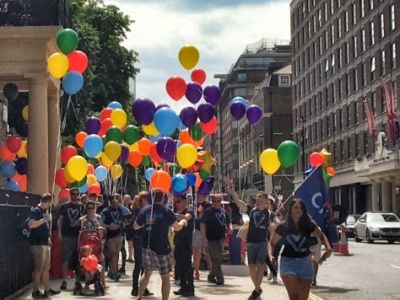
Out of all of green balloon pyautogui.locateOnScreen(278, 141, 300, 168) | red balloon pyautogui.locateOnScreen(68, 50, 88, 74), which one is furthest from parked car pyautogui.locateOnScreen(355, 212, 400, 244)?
red balloon pyautogui.locateOnScreen(68, 50, 88, 74)

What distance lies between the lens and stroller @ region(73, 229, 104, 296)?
41.5ft

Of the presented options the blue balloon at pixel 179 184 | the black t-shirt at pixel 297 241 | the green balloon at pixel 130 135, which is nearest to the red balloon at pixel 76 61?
the green balloon at pixel 130 135

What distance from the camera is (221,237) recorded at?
14391 millimetres

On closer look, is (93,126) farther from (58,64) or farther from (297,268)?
(297,268)

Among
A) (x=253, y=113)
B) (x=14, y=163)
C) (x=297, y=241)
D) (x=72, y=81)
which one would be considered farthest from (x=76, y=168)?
(x=297, y=241)

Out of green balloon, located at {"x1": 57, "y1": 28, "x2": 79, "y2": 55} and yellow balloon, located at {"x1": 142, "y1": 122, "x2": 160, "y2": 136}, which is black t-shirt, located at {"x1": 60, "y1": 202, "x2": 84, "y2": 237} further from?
green balloon, located at {"x1": 57, "y1": 28, "x2": 79, "y2": 55}

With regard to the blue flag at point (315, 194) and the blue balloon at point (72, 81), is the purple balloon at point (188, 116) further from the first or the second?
the blue flag at point (315, 194)

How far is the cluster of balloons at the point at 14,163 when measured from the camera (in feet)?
62.0

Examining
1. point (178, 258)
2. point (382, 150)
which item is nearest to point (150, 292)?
point (178, 258)

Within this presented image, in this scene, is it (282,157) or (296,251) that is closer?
(296,251)

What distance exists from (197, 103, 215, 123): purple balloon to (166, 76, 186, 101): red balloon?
49 centimetres

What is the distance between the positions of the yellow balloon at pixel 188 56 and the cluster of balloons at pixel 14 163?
A: 5801 millimetres

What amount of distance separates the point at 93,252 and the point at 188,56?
465 centimetres

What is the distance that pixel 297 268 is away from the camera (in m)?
8.14
